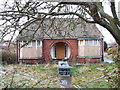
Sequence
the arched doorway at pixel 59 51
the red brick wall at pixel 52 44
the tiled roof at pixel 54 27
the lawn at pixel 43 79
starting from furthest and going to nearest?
1. the arched doorway at pixel 59 51
2. the red brick wall at pixel 52 44
3. the tiled roof at pixel 54 27
4. the lawn at pixel 43 79

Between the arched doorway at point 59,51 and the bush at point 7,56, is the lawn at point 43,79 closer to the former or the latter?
the bush at point 7,56

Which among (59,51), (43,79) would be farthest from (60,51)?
(43,79)

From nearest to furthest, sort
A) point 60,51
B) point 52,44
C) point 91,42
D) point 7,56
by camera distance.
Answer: point 7,56 < point 91,42 < point 52,44 < point 60,51

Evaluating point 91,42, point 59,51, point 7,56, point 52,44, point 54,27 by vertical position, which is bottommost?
point 59,51

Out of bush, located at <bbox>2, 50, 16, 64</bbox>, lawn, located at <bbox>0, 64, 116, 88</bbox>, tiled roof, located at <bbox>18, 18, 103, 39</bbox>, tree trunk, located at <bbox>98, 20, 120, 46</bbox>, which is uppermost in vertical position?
tiled roof, located at <bbox>18, 18, 103, 39</bbox>

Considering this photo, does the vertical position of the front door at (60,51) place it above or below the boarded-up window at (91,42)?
below

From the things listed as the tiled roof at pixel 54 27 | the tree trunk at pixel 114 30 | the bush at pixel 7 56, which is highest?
the tiled roof at pixel 54 27

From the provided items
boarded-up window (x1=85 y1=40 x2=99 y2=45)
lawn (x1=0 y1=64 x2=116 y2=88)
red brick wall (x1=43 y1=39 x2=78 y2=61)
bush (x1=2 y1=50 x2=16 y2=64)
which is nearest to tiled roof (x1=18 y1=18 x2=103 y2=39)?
bush (x1=2 y1=50 x2=16 y2=64)

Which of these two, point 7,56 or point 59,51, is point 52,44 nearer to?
point 59,51

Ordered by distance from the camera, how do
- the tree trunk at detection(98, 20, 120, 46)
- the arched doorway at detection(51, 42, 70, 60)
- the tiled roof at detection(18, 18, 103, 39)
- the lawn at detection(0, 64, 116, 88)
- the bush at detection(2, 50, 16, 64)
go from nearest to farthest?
the tree trunk at detection(98, 20, 120, 46) < the lawn at detection(0, 64, 116, 88) < the bush at detection(2, 50, 16, 64) < the tiled roof at detection(18, 18, 103, 39) < the arched doorway at detection(51, 42, 70, 60)

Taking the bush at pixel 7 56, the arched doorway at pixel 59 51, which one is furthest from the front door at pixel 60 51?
the bush at pixel 7 56

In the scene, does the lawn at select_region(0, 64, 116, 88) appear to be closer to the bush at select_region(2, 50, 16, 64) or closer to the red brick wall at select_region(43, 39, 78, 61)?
the bush at select_region(2, 50, 16, 64)

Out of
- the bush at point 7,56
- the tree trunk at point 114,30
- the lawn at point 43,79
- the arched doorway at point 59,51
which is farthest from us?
the arched doorway at point 59,51

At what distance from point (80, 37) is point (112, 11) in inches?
379
